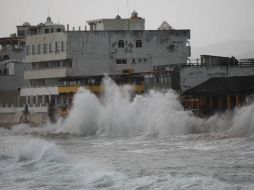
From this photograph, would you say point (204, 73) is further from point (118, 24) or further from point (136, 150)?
point (118, 24)

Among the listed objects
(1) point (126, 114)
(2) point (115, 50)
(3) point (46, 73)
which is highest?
(2) point (115, 50)

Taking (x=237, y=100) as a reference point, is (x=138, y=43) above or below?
above

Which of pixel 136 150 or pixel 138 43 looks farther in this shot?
pixel 138 43

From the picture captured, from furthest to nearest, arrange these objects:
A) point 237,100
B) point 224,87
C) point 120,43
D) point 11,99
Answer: point 11,99, point 120,43, point 224,87, point 237,100

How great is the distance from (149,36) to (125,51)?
8.15 feet

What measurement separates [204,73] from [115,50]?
15.7 meters

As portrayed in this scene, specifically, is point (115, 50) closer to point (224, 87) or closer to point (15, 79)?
point (15, 79)

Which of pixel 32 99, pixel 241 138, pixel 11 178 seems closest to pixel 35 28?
pixel 32 99

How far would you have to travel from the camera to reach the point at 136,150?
131ft

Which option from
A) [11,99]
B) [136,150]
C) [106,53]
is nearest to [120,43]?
[106,53]

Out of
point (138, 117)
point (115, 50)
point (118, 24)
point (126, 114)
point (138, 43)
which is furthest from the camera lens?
point (118, 24)

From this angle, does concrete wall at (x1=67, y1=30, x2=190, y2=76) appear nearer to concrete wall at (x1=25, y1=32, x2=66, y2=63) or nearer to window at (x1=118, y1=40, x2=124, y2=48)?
window at (x1=118, y1=40, x2=124, y2=48)

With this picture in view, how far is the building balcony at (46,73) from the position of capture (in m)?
75.3

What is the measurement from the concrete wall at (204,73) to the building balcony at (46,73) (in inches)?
679
